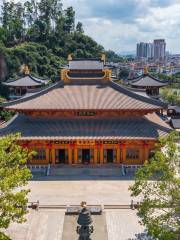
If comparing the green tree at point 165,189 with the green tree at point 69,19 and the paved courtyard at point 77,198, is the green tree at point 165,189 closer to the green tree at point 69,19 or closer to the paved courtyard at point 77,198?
the paved courtyard at point 77,198

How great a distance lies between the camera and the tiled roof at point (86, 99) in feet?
120

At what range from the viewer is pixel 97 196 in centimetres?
2983

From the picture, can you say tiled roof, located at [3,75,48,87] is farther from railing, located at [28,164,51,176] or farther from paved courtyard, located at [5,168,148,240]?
paved courtyard, located at [5,168,148,240]

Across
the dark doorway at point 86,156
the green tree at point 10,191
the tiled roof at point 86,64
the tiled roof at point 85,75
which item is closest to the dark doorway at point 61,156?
the dark doorway at point 86,156

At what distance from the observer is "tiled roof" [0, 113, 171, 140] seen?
3497cm

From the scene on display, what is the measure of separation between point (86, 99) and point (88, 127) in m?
3.37

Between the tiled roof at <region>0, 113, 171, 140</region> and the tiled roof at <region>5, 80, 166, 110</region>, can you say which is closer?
the tiled roof at <region>0, 113, 171, 140</region>

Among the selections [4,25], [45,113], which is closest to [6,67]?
[4,25]

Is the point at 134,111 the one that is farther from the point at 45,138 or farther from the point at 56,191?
the point at 56,191

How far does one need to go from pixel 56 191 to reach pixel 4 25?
293ft

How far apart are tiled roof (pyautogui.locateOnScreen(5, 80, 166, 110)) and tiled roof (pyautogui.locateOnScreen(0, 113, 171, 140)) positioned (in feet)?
5.87

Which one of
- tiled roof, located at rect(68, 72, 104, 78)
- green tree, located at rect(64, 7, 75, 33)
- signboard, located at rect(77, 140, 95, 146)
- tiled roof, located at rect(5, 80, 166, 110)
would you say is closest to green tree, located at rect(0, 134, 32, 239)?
signboard, located at rect(77, 140, 95, 146)

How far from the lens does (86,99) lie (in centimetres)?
3816

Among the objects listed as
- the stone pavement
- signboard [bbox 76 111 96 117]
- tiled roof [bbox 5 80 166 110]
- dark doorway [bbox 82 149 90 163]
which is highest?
tiled roof [bbox 5 80 166 110]
